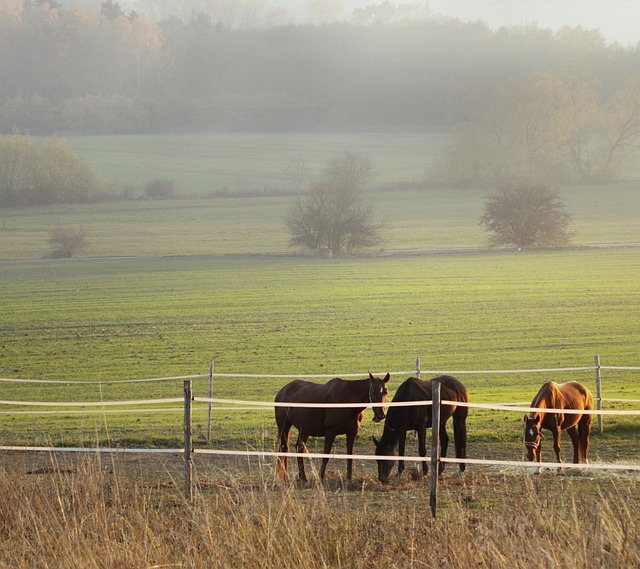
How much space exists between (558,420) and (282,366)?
13.9 meters

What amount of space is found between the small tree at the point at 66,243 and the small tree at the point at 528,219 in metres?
31.1

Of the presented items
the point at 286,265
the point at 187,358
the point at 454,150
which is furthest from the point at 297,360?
the point at 454,150

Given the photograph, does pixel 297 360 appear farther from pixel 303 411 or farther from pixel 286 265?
pixel 286 265

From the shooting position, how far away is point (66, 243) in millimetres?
71062

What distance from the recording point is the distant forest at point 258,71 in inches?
6388

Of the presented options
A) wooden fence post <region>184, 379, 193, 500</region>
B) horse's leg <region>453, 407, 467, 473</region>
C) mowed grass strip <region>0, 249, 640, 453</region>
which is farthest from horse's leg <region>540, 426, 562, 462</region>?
wooden fence post <region>184, 379, 193, 500</region>

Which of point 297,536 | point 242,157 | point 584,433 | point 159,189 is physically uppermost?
point 242,157

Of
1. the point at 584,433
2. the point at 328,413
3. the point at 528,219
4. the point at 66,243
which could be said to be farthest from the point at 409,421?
the point at 528,219

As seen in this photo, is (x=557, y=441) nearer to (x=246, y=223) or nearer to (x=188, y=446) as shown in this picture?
(x=188, y=446)

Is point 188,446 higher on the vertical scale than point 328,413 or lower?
higher

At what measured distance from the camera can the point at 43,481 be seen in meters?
10.8

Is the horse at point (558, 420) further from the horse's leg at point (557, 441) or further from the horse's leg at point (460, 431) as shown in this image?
the horse's leg at point (460, 431)

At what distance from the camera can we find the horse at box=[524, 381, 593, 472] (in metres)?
12.1

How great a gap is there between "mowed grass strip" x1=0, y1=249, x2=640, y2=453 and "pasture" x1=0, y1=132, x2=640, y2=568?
0.14m
